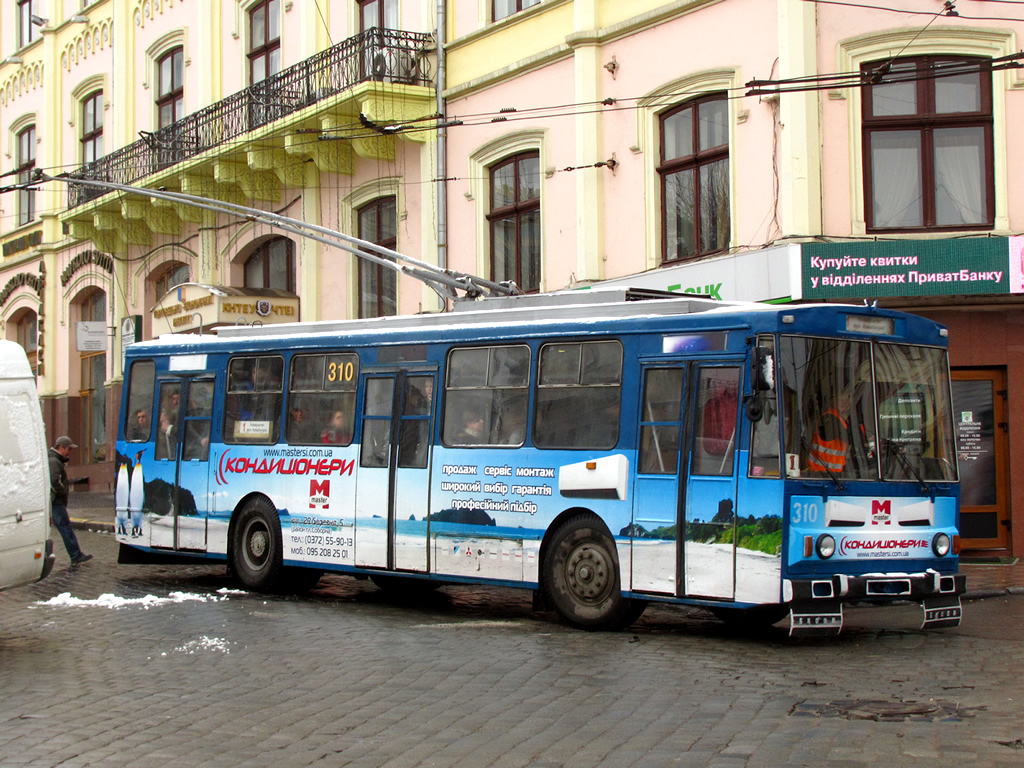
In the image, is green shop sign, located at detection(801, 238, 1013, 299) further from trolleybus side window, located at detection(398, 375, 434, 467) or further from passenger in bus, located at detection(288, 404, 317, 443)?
passenger in bus, located at detection(288, 404, 317, 443)

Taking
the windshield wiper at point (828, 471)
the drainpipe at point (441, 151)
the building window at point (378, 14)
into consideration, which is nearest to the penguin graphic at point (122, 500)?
the drainpipe at point (441, 151)

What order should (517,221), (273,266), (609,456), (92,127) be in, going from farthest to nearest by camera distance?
(92,127), (273,266), (517,221), (609,456)

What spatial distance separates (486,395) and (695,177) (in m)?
7.51

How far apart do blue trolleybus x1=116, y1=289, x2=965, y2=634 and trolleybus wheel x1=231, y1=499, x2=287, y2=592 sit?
0.02 metres

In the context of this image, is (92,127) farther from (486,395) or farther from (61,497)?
(486,395)

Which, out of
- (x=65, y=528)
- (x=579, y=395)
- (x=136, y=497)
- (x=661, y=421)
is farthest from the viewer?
(x=65, y=528)

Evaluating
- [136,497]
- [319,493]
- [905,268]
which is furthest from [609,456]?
[136,497]

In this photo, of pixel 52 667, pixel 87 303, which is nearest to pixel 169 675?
pixel 52 667

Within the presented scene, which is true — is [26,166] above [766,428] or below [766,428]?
above

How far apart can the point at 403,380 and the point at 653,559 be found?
11.7 feet

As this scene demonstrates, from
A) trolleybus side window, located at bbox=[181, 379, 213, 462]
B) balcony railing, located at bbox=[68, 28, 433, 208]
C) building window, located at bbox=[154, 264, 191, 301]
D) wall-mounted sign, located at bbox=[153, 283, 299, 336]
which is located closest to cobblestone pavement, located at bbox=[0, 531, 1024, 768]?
trolleybus side window, located at bbox=[181, 379, 213, 462]

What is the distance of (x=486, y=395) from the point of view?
1252cm

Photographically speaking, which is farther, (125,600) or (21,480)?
(125,600)

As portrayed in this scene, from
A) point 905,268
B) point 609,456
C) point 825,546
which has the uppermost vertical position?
point 905,268
